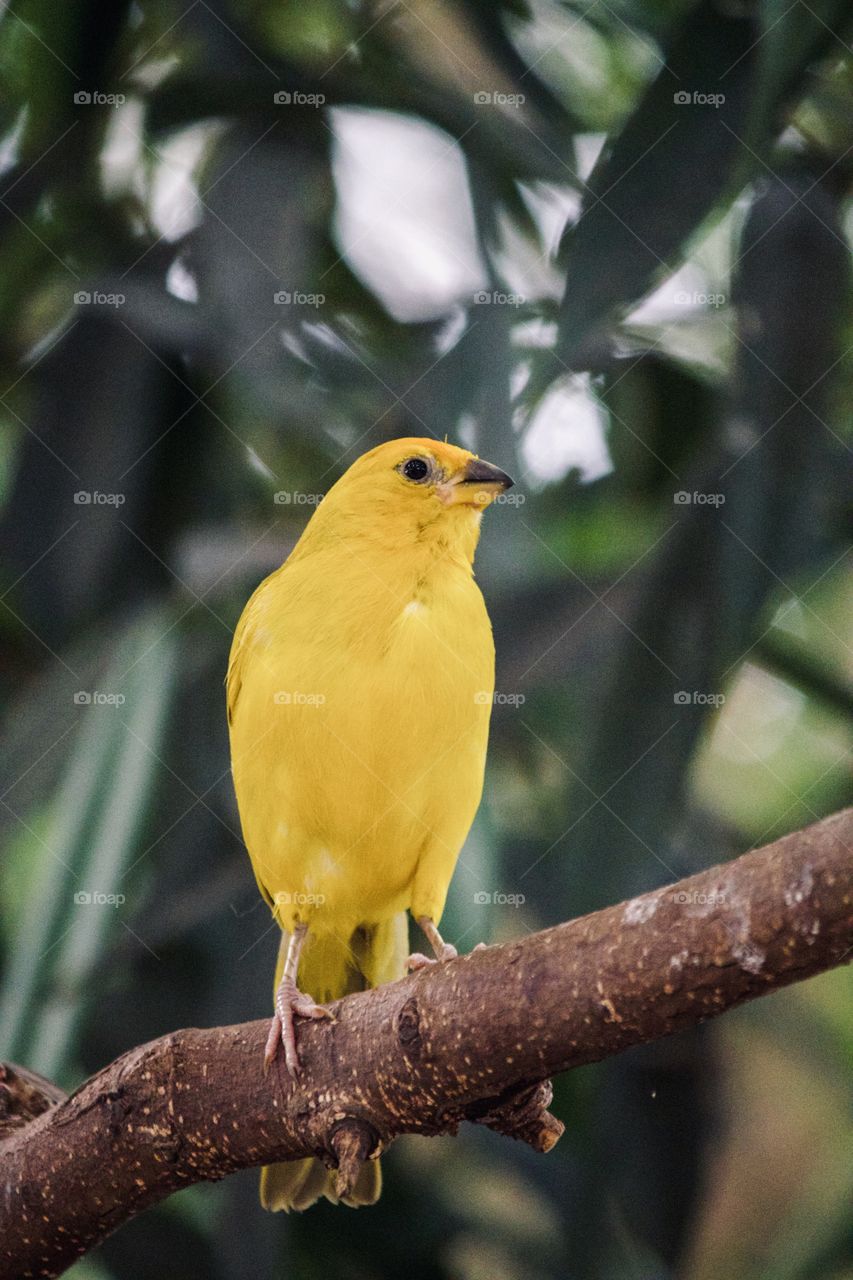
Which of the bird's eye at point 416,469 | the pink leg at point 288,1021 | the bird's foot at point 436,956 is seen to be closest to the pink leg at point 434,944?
the bird's foot at point 436,956

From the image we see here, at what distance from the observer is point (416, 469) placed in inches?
112

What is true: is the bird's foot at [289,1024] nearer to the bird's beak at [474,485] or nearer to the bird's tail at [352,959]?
the bird's tail at [352,959]

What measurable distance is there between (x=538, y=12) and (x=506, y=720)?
1844 mm

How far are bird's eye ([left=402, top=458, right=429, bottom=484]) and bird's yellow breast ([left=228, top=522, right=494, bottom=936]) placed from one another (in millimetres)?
188

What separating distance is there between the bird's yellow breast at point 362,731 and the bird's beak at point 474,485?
0.14 meters

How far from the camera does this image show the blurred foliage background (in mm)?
3043

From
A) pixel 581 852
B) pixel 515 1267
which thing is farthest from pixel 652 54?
pixel 515 1267

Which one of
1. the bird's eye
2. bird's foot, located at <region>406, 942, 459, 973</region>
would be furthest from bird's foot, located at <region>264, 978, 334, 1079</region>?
the bird's eye

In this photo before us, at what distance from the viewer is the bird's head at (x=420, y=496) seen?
9.12ft

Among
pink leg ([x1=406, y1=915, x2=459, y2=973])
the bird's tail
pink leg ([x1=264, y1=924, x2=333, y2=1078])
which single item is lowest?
the bird's tail

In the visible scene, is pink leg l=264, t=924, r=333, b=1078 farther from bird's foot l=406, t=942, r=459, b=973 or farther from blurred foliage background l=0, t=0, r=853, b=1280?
blurred foliage background l=0, t=0, r=853, b=1280

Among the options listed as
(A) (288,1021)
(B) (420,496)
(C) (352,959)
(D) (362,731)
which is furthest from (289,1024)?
(B) (420,496)

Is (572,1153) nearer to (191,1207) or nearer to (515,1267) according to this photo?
(515,1267)

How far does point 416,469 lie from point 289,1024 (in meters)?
1.22
